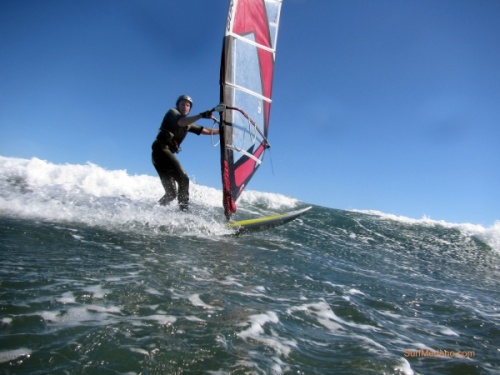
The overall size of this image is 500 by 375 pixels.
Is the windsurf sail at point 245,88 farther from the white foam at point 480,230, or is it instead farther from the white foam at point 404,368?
the white foam at point 480,230

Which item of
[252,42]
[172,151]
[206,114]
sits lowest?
[172,151]

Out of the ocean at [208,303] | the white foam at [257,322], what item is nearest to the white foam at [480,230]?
the ocean at [208,303]

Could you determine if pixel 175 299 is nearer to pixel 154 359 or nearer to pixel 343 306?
pixel 154 359

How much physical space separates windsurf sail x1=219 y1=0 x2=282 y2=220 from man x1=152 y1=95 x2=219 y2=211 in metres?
0.57

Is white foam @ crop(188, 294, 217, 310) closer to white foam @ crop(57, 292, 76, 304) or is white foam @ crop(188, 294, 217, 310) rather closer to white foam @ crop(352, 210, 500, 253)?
white foam @ crop(57, 292, 76, 304)

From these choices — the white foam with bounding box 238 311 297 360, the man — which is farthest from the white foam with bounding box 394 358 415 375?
the man

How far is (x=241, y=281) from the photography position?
2891 mm

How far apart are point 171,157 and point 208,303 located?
362cm

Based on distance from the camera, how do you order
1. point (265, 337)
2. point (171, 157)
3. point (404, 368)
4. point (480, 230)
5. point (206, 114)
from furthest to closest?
point (480, 230)
point (171, 157)
point (206, 114)
point (265, 337)
point (404, 368)

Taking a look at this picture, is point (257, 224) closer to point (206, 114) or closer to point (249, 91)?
point (206, 114)

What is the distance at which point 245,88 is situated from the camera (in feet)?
19.4

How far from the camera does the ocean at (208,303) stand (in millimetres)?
1497

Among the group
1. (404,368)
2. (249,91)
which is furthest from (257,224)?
(404,368)

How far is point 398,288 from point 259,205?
9.42 metres
